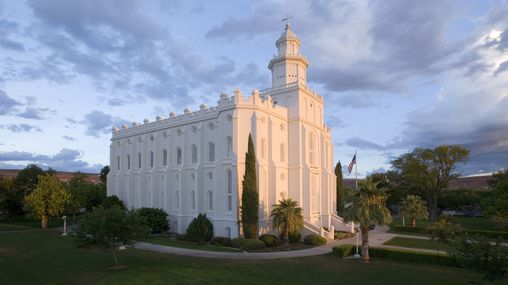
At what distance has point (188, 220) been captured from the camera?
42312mm

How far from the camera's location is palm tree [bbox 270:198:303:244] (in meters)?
34.4

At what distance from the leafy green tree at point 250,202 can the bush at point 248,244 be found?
1517 mm

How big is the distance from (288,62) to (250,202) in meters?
19.1

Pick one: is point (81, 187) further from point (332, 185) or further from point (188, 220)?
point (332, 185)

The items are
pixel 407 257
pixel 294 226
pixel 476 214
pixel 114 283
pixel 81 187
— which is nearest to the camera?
pixel 114 283

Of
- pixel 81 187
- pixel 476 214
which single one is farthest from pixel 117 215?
pixel 476 214

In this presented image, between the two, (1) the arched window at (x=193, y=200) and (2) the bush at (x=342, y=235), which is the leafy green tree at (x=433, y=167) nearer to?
(2) the bush at (x=342, y=235)

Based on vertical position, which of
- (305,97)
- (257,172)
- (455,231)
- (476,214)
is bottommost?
(476,214)

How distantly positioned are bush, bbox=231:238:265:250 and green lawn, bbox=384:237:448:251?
43.4 ft

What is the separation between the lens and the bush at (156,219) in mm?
41812

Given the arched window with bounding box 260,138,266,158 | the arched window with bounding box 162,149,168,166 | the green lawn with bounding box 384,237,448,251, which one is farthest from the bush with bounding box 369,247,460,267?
the arched window with bounding box 162,149,168,166

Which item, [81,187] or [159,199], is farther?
[81,187]

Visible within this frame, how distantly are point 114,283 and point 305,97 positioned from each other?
30681 millimetres

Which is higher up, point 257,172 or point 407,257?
point 257,172
